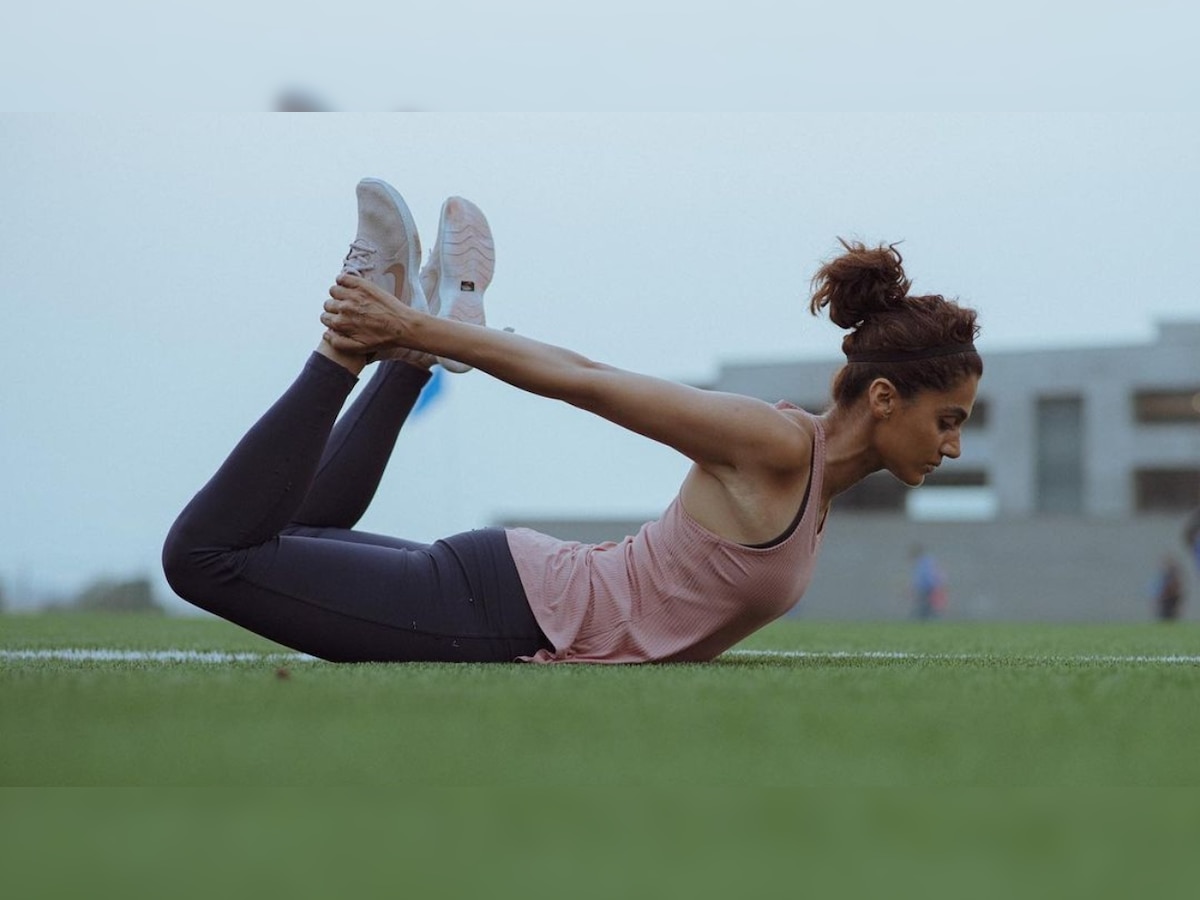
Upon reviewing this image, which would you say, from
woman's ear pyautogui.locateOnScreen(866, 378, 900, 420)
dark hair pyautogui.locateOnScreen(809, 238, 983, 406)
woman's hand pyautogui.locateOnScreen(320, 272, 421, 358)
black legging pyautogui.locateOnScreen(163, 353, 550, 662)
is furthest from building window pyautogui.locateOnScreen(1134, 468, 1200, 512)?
woman's hand pyautogui.locateOnScreen(320, 272, 421, 358)

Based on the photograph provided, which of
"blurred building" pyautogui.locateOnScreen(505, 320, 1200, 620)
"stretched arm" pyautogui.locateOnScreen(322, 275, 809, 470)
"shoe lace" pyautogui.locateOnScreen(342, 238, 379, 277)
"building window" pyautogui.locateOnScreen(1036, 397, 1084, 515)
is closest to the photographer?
"stretched arm" pyautogui.locateOnScreen(322, 275, 809, 470)

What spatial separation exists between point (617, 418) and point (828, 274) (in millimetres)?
665

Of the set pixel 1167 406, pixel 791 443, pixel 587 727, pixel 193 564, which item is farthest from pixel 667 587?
pixel 1167 406

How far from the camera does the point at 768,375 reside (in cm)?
4669

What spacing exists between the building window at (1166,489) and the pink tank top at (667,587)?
4469 cm

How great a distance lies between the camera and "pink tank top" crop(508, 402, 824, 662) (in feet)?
10.1

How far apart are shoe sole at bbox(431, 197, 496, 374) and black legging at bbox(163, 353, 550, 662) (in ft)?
0.81

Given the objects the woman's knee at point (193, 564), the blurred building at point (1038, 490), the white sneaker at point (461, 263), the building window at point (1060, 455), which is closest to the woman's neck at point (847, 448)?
the white sneaker at point (461, 263)

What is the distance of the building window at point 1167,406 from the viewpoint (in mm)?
44562

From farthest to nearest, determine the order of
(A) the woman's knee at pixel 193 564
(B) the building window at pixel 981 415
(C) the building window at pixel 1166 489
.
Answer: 1. (B) the building window at pixel 981 415
2. (C) the building window at pixel 1166 489
3. (A) the woman's knee at pixel 193 564

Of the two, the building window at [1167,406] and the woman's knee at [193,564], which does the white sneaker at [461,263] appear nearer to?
the woman's knee at [193,564]

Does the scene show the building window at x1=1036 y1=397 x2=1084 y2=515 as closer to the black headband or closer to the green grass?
the black headband

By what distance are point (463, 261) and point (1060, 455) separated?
44.6m

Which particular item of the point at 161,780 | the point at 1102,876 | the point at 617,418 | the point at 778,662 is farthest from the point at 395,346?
the point at 1102,876
